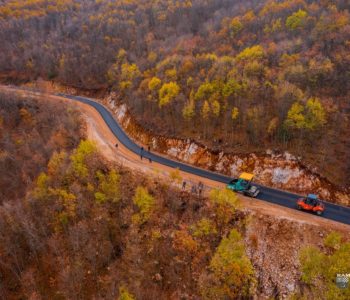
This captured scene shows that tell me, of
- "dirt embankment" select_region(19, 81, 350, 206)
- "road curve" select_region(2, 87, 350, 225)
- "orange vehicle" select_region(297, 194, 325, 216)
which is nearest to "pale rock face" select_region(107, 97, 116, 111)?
"road curve" select_region(2, 87, 350, 225)

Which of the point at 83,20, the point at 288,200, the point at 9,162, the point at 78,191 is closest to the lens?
the point at 288,200

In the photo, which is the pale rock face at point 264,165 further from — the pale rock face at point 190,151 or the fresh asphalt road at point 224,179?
the fresh asphalt road at point 224,179

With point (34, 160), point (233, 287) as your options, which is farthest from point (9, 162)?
point (233, 287)

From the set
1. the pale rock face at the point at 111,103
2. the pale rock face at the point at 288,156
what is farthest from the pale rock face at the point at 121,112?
the pale rock face at the point at 288,156

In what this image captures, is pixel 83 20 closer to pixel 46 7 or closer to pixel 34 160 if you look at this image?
pixel 46 7

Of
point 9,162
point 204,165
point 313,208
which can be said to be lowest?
point 9,162

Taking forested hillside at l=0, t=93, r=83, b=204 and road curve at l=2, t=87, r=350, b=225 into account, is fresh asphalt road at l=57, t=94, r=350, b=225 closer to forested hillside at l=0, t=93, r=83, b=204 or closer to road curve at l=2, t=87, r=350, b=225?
road curve at l=2, t=87, r=350, b=225
